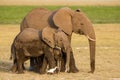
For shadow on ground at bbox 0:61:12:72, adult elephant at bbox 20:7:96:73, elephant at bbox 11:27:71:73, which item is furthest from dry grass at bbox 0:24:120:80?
adult elephant at bbox 20:7:96:73

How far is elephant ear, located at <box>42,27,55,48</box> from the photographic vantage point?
1697 centimetres

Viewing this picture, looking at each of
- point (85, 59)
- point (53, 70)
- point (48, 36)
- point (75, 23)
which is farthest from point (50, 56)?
point (85, 59)

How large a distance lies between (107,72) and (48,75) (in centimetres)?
200

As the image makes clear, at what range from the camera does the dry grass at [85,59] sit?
16.9 metres

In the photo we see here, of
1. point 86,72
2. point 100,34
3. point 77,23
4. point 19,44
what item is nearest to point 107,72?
point 86,72

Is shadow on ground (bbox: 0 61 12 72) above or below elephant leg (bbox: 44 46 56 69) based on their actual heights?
below

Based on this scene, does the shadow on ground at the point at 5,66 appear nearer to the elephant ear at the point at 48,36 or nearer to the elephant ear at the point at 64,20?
the elephant ear at the point at 48,36

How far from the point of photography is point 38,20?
18.2 meters

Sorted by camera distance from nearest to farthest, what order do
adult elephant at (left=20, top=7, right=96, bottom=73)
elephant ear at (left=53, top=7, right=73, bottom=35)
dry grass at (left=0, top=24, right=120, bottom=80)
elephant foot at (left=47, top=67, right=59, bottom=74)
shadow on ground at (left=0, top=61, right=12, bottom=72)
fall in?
1. dry grass at (left=0, top=24, right=120, bottom=80)
2. elephant foot at (left=47, top=67, right=59, bottom=74)
3. adult elephant at (left=20, top=7, right=96, bottom=73)
4. elephant ear at (left=53, top=7, right=73, bottom=35)
5. shadow on ground at (left=0, top=61, right=12, bottom=72)

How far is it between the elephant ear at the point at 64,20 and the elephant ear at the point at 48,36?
0.45 m

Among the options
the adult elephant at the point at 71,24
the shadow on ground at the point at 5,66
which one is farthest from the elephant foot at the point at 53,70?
the shadow on ground at the point at 5,66

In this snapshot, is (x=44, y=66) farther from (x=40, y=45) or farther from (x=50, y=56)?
(x=40, y=45)

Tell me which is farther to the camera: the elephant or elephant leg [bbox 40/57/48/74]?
elephant leg [bbox 40/57/48/74]

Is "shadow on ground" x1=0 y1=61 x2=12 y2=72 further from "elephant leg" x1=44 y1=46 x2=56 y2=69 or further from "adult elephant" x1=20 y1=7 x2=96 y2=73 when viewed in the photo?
"elephant leg" x1=44 y1=46 x2=56 y2=69
